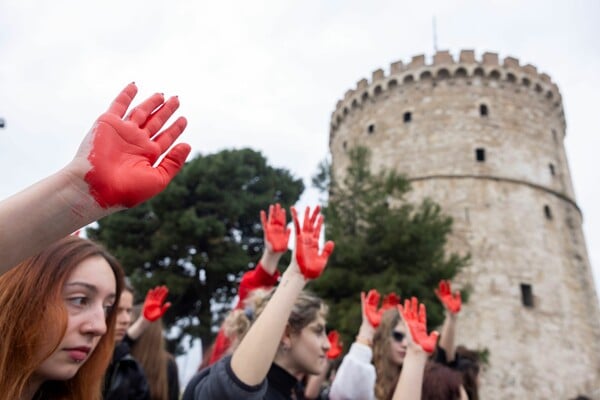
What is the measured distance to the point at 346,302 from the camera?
11211 millimetres

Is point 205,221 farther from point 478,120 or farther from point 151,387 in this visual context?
point 151,387

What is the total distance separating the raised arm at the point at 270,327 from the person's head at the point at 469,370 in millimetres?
1866

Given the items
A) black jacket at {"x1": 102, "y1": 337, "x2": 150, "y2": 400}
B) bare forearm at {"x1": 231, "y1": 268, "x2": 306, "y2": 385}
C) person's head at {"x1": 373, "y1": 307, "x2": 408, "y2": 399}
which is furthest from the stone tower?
bare forearm at {"x1": 231, "y1": 268, "x2": 306, "y2": 385}

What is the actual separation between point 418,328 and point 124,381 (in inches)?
70.4

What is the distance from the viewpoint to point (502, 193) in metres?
17.6

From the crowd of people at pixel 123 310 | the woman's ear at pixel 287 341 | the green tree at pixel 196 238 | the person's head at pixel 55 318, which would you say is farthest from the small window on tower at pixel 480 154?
the person's head at pixel 55 318

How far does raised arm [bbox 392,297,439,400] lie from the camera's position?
7.59ft

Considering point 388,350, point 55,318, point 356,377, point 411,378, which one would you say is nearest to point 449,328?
point 388,350

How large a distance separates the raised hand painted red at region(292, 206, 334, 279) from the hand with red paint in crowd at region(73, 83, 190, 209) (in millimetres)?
982

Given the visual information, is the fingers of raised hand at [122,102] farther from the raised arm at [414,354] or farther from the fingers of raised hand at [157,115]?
the raised arm at [414,354]

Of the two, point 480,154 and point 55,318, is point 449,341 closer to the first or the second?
point 55,318

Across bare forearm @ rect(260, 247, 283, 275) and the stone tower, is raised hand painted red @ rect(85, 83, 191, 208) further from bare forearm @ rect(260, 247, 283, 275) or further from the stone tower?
the stone tower

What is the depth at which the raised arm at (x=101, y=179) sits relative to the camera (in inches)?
37.0

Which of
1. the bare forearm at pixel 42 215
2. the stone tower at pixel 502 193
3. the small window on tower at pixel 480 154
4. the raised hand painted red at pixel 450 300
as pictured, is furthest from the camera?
the small window on tower at pixel 480 154
